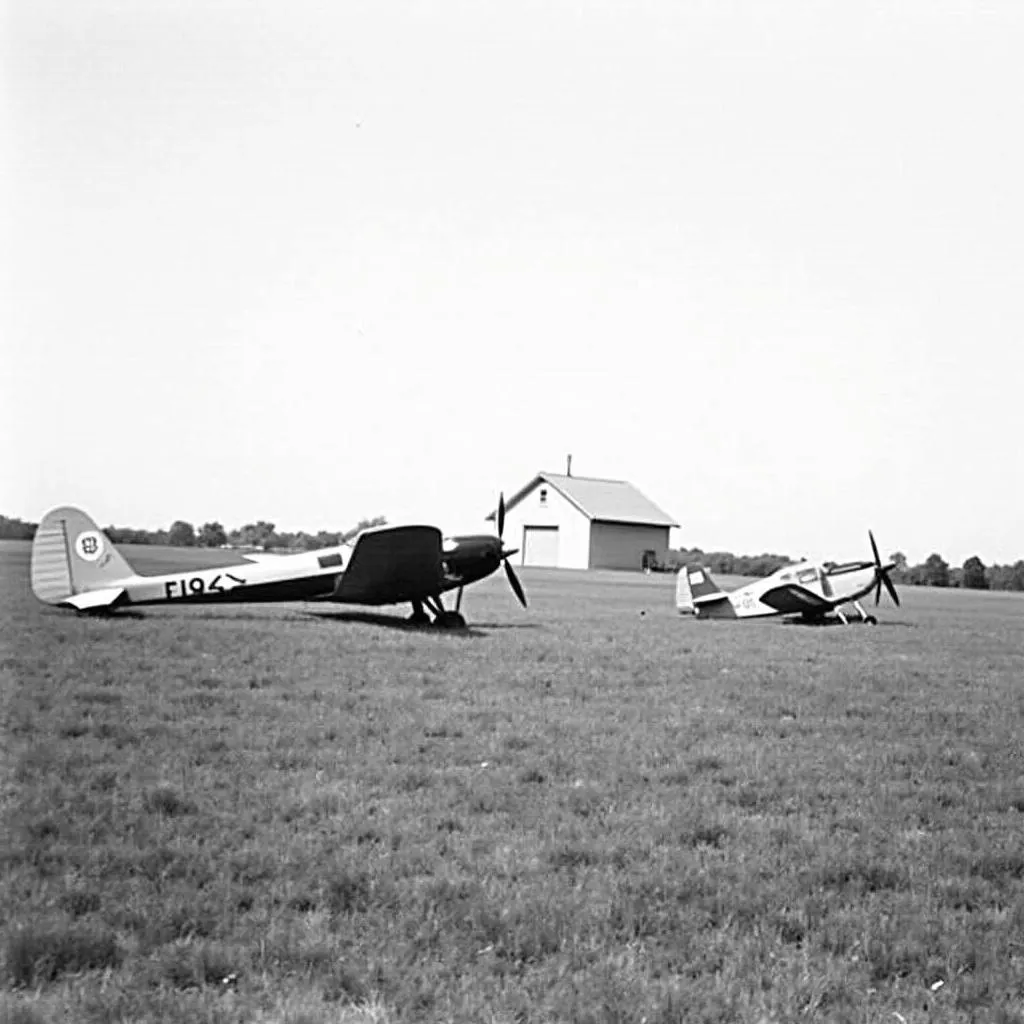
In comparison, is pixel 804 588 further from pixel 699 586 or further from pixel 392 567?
pixel 392 567

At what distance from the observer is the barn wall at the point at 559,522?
54375 millimetres

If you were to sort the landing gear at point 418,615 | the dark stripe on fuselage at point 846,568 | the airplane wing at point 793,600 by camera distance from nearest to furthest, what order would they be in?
the landing gear at point 418,615 < the airplane wing at point 793,600 < the dark stripe on fuselage at point 846,568

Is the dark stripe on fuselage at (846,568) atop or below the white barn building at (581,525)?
below

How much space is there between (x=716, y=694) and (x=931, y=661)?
558 centimetres

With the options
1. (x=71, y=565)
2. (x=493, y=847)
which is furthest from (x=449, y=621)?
(x=493, y=847)

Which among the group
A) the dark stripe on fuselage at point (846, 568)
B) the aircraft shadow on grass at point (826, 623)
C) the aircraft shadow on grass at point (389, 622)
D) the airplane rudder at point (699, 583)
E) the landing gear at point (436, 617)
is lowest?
the aircraft shadow on grass at point (826, 623)

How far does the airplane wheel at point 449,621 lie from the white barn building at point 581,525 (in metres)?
37.5

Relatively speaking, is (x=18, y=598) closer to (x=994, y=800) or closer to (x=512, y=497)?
(x=994, y=800)

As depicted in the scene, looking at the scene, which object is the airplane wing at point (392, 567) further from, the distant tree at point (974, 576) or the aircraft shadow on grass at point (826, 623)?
the distant tree at point (974, 576)

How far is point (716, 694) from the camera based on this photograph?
10.5m

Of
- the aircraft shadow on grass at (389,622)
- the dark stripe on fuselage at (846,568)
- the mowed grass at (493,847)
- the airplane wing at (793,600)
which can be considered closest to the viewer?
the mowed grass at (493,847)

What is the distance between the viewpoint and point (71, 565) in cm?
1509

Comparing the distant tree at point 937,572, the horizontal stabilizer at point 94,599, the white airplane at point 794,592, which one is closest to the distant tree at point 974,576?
the distant tree at point 937,572

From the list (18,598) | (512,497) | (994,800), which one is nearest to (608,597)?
(18,598)
